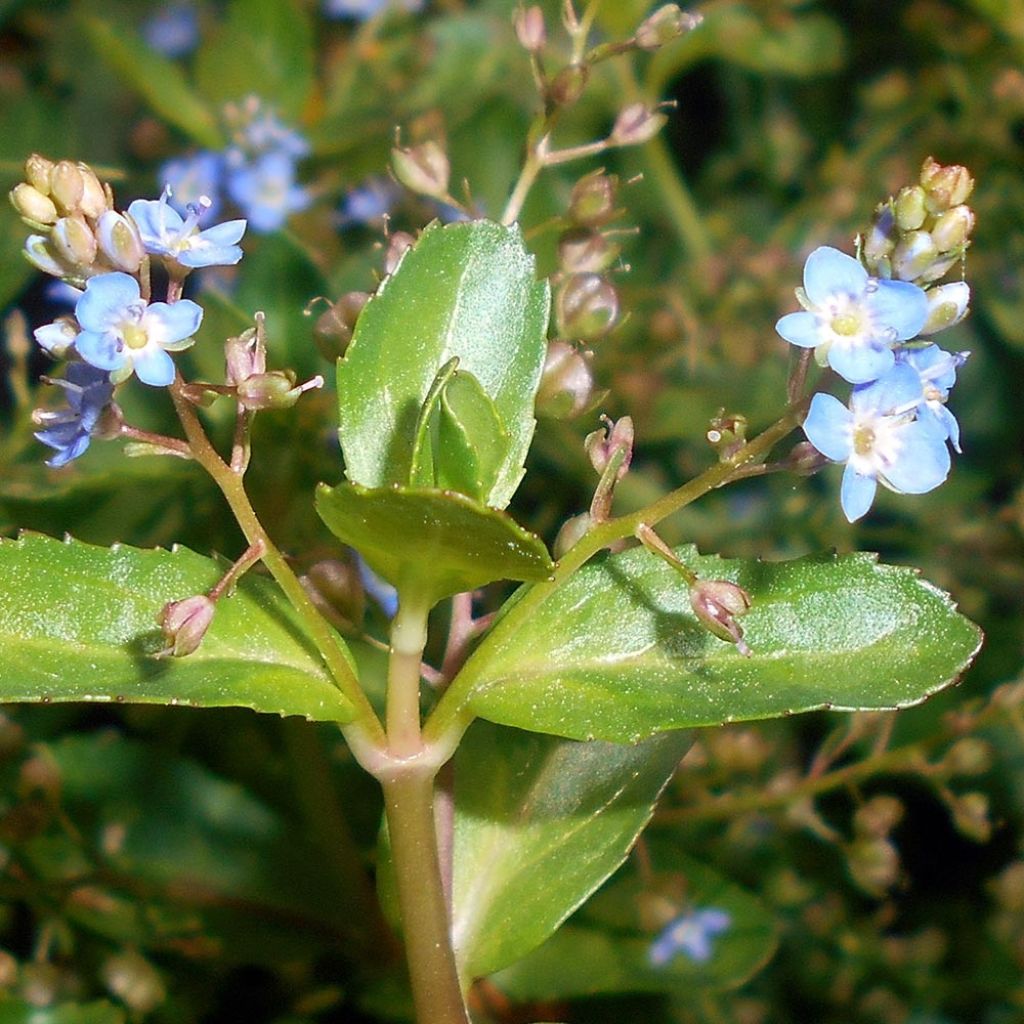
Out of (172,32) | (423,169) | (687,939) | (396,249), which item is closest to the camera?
(396,249)

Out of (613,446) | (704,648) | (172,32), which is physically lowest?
(172,32)

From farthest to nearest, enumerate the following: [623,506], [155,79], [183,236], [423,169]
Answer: [155,79] < [623,506] < [423,169] < [183,236]

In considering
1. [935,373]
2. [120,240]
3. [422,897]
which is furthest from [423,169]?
[422,897]

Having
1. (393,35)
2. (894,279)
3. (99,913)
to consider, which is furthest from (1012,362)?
(99,913)

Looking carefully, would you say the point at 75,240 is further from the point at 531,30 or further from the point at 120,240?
the point at 531,30

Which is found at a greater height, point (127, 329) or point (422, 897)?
point (127, 329)

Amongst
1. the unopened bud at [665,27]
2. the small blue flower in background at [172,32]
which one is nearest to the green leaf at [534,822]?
the unopened bud at [665,27]

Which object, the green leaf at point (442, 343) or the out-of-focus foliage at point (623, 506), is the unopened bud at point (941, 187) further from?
the out-of-focus foliage at point (623, 506)
